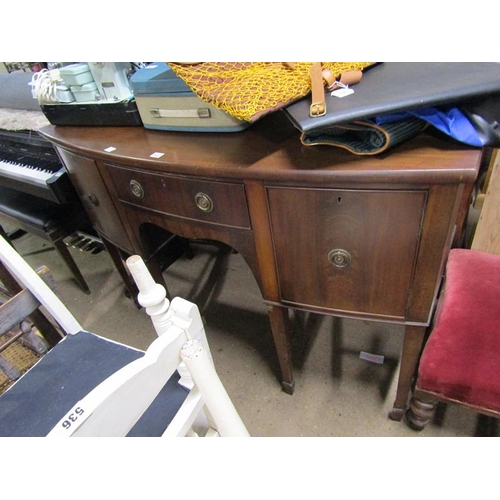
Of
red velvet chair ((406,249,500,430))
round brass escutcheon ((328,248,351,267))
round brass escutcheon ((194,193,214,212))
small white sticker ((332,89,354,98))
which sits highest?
small white sticker ((332,89,354,98))

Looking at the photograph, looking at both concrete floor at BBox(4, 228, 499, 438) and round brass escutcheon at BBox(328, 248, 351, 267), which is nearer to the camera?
round brass escutcheon at BBox(328, 248, 351, 267)

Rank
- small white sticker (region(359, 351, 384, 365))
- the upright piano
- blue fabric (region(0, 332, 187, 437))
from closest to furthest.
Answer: blue fabric (region(0, 332, 187, 437))
small white sticker (region(359, 351, 384, 365))
the upright piano

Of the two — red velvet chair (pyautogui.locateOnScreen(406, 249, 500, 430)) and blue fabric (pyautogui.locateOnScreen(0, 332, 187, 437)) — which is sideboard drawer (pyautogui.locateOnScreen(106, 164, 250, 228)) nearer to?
blue fabric (pyautogui.locateOnScreen(0, 332, 187, 437))

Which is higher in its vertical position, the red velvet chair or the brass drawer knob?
the brass drawer knob

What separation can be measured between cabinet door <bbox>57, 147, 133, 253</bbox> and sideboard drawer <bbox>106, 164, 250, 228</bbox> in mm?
105

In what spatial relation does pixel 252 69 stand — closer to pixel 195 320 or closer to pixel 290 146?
pixel 290 146

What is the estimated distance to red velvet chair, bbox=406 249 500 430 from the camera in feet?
2.21

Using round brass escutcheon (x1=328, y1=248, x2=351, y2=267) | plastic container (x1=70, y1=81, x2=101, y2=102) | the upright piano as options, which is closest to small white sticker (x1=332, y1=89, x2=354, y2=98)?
round brass escutcheon (x1=328, y1=248, x2=351, y2=267)

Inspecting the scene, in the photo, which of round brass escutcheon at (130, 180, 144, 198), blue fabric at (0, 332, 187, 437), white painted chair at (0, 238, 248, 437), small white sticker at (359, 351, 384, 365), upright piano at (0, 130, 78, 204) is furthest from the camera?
upright piano at (0, 130, 78, 204)

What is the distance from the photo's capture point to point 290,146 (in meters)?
0.67
